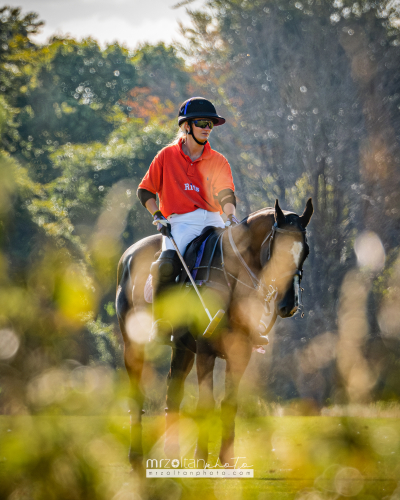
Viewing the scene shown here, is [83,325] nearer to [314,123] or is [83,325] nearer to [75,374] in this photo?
[75,374]

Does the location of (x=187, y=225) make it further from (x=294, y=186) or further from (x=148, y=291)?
Answer: (x=294, y=186)

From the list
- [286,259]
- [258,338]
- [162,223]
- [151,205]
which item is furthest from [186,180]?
[258,338]

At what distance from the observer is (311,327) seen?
499 inches

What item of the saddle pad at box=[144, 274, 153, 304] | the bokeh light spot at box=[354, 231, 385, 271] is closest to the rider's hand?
the saddle pad at box=[144, 274, 153, 304]

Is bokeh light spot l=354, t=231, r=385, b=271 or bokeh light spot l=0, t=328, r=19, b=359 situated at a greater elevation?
bokeh light spot l=354, t=231, r=385, b=271

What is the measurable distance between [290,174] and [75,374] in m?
7.03

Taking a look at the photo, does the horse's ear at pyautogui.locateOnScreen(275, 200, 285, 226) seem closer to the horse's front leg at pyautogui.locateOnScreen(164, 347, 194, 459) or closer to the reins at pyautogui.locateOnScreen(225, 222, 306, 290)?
the reins at pyautogui.locateOnScreen(225, 222, 306, 290)

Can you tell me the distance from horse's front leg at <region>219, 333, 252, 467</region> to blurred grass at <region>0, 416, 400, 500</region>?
0.56ft

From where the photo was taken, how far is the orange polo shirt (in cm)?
569

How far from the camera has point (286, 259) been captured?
4457mm

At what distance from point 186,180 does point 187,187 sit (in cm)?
8

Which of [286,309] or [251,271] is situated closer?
[286,309]

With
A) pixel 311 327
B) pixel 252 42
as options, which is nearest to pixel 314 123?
pixel 252 42

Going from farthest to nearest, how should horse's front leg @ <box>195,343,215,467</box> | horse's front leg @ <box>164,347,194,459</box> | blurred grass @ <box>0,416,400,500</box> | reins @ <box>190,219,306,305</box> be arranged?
horse's front leg @ <box>164,347,194,459</box> → horse's front leg @ <box>195,343,215,467</box> → blurred grass @ <box>0,416,400,500</box> → reins @ <box>190,219,306,305</box>
